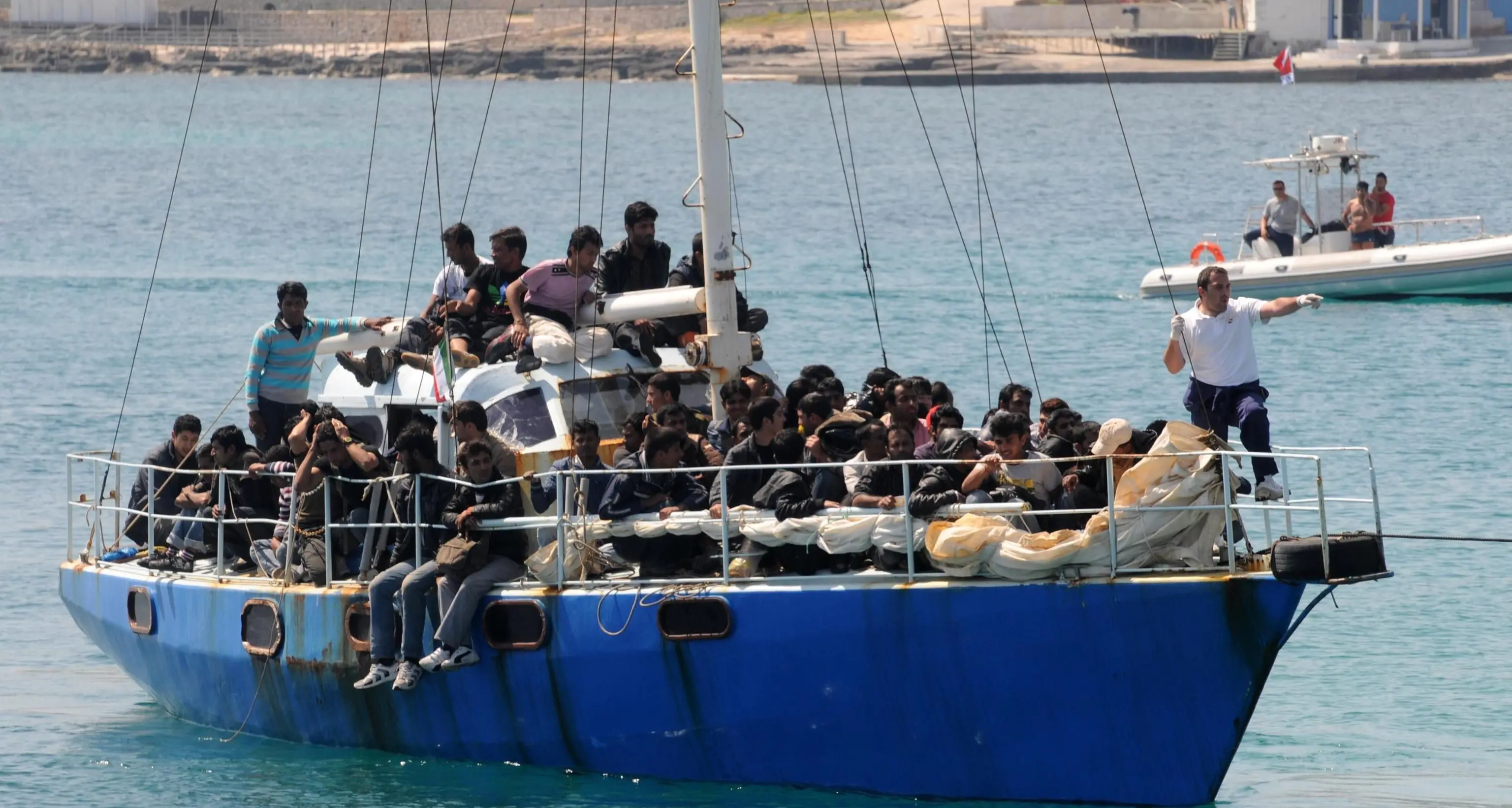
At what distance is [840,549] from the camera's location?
13523 mm

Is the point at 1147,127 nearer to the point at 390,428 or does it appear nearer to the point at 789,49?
the point at 789,49

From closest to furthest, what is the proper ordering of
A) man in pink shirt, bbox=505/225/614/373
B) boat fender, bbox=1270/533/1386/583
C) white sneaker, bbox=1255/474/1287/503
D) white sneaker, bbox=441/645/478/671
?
boat fender, bbox=1270/533/1386/583
white sneaker, bbox=1255/474/1287/503
white sneaker, bbox=441/645/478/671
man in pink shirt, bbox=505/225/614/373

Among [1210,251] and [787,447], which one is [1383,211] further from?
[787,447]

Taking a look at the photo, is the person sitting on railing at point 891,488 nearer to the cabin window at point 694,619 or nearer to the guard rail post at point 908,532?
the guard rail post at point 908,532

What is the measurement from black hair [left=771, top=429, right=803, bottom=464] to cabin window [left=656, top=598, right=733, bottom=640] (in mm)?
972

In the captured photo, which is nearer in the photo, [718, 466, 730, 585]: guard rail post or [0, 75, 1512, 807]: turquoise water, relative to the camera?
[718, 466, 730, 585]: guard rail post

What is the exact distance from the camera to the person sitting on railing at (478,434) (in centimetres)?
1447

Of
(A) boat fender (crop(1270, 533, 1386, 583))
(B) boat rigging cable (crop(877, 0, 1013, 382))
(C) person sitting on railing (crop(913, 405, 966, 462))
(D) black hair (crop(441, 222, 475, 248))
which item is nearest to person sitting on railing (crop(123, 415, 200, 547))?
(D) black hair (crop(441, 222, 475, 248))

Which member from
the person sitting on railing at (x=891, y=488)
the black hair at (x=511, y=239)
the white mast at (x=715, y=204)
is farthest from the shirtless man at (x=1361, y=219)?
the person sitting on railing at (x=891, y=488)

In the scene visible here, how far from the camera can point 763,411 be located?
556 inches

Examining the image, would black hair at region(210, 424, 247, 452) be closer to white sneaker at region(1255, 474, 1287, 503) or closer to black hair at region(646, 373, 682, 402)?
black hair at region(646, 373, 682, 402)

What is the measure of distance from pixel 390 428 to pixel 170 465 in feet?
5.82

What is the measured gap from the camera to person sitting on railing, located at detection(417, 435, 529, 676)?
14453mm

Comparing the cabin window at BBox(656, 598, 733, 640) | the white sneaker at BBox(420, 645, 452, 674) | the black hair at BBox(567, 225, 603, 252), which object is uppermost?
the black hair at BBox(567, 225, 603, 252)
